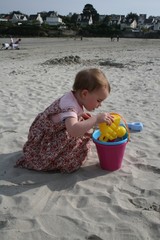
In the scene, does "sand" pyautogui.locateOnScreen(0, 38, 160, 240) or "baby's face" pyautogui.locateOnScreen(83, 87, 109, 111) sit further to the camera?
"baby's face" pyautogui.locateOnScreen(83, 87, 109, 111)

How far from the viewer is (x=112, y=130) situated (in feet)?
8.93

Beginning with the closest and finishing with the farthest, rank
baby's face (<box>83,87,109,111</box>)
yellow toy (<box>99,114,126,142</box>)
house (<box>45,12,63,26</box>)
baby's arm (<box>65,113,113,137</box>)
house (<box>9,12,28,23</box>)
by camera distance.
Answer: baby's arm (<box>65,113,113,137</box>), baby's face (<box>83,87,109,111</box>), yellow toy (<box>99,114,126,142</box>), house (<box>45,12,63,26</box>), house (<box>9,12,28,23</box>)

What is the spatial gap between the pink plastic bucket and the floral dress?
167 mm

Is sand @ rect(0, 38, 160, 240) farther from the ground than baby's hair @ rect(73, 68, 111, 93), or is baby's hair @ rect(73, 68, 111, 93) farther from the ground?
baby's hair @ rect(73, 68, 111, 93)

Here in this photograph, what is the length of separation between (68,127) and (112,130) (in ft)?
1.50

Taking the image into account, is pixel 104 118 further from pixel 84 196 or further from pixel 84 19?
pixel 84 19

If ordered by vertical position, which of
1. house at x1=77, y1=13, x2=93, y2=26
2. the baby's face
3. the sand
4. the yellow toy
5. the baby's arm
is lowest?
house at x1=77, y1=13, x2=93, y2=26

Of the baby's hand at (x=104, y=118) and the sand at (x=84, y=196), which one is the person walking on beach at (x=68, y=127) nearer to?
the baby's hand at (x=104, y=118)

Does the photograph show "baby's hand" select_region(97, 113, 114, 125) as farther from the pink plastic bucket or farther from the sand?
the sand

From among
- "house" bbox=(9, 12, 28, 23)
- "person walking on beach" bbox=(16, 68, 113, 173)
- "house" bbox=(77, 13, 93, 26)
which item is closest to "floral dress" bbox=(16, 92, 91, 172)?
"person walking on beach" bbox=(16, 68, 113, 173)

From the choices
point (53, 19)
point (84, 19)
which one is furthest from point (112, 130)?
point (53, 19)

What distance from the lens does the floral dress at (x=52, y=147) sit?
2.69 metres

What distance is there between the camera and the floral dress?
8.82ft

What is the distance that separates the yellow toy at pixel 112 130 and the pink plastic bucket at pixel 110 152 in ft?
0.24
